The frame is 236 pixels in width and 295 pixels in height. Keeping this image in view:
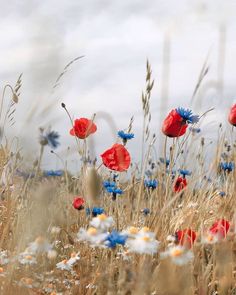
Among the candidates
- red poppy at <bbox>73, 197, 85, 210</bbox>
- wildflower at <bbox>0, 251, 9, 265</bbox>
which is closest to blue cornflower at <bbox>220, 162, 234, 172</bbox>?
red poppy at <bbox>73, 197, 85, 210</bbox>

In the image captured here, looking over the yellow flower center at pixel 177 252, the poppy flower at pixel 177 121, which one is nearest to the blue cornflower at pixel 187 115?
the poppy flower at pixel 177 121

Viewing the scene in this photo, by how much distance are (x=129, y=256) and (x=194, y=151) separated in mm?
831

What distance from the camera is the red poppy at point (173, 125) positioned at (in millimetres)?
2135

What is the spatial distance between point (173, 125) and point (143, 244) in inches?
32.4

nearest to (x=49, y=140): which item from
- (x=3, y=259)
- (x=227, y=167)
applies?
(x=3, y=259)

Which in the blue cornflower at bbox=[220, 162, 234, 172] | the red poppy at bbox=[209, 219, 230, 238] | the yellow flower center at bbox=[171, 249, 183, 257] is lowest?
the yellow flower center at bbox=[171, 249, 183, 257]

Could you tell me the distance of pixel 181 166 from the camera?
2.58 metres

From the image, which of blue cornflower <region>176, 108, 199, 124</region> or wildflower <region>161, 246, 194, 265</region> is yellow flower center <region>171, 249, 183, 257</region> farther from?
blue cornflower <region>176, 108, 199, 124</region>

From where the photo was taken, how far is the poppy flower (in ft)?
7.02

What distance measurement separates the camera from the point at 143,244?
4.61 ft

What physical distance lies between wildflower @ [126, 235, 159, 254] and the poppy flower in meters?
0.76

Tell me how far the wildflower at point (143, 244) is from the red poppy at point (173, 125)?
0.76m

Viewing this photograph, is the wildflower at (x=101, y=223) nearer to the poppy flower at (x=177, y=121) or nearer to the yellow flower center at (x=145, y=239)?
the yellow flower center at (x=145, y=239)

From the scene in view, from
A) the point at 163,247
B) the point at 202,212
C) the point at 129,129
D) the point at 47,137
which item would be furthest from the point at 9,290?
the point at 129,129
